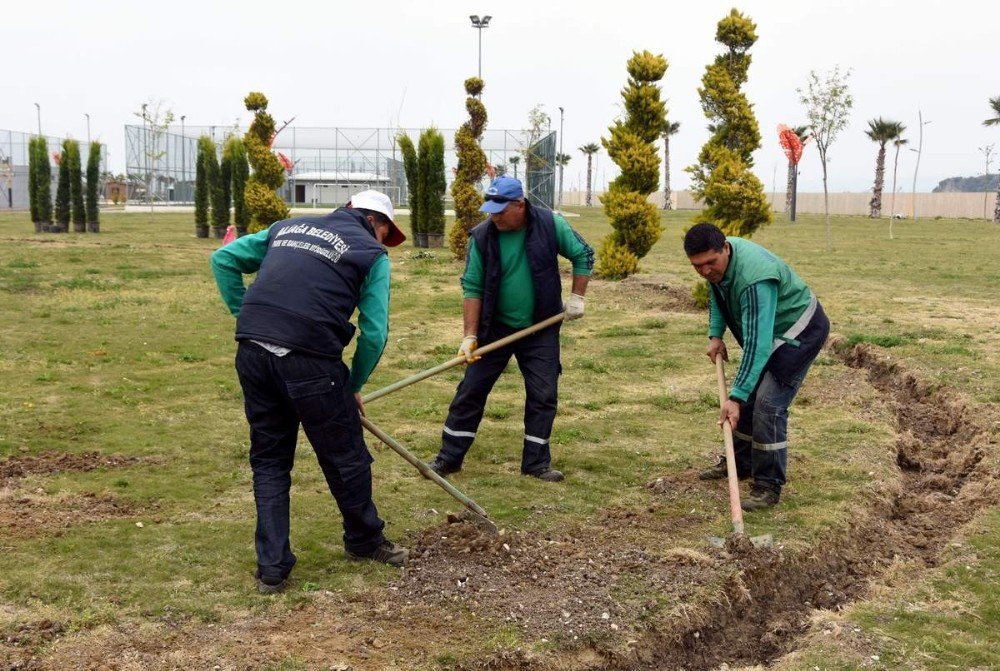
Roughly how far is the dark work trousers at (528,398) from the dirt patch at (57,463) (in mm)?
2168

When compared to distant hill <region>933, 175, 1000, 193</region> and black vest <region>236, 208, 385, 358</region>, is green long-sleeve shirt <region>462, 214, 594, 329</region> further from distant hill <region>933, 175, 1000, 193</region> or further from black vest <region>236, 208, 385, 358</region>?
distant hill <region>933, 175, 1000, 193</region>

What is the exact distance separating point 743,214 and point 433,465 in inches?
320

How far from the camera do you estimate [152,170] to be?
5053 cm

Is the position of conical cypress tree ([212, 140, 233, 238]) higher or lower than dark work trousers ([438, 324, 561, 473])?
higher

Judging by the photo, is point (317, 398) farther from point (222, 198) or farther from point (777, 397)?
point (222, 198)

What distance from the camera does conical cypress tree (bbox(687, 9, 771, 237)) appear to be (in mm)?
13469

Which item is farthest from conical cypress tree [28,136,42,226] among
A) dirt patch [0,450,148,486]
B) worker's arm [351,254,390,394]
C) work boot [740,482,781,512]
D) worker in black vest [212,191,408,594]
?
work boot [740,482,781,512]

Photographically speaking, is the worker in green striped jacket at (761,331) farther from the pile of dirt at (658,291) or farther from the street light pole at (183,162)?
the street light pole at (183,162)

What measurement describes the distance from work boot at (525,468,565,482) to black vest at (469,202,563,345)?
0.96 metres

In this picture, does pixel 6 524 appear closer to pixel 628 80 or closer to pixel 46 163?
pixel 628 80

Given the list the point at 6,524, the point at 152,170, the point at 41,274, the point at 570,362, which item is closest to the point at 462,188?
the point at 41,274

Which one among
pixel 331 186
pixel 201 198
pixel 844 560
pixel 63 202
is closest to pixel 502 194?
pixel 844 560

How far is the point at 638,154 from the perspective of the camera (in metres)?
15.7

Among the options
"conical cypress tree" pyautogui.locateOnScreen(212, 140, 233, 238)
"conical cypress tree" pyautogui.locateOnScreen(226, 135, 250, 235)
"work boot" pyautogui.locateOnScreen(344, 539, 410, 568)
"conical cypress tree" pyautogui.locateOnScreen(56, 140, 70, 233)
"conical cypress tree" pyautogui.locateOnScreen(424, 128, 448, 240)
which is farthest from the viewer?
"conical cypress tree" pyautogui.locateOnScreen(56, 140, 70, 233)
